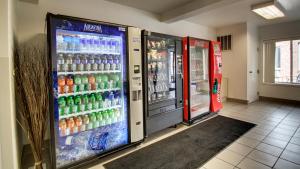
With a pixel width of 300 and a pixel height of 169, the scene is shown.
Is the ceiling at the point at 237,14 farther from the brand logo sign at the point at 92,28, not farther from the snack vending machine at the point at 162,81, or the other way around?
the brand logo sign at the point at 92,28

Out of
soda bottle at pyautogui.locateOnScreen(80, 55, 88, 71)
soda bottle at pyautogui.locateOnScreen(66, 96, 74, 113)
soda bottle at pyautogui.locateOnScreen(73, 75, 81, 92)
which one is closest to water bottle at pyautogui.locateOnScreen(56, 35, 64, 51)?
soda bottle at pyautogui.locateOnScreen(80, 55, 88, 71)

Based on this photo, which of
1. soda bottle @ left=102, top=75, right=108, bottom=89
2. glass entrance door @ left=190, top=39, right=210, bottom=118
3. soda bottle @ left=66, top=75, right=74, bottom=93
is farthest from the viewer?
glass entrance door @ left=190, top=39, right=210, bottom=118

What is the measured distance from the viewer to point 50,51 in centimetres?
192

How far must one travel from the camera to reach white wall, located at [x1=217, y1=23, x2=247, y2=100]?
533 cm

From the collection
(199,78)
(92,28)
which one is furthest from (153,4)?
(199,78)

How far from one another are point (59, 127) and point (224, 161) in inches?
89.5

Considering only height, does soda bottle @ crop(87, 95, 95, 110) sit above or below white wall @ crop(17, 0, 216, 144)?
below

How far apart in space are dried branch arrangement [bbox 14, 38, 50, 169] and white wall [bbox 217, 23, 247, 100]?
541 centimetres

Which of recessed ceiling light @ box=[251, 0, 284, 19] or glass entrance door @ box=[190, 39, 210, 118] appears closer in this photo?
recessed ceiling light @ box=[251, 0, 284, 19]

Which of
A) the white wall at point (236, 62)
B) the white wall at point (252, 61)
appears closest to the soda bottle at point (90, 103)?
the white wall at point (236, 62)

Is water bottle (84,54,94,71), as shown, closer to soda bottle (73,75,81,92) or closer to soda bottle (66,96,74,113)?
soda bottle (73,75,81,92)

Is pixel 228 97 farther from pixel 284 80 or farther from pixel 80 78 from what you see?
pixel 80 78

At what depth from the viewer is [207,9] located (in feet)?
10.8

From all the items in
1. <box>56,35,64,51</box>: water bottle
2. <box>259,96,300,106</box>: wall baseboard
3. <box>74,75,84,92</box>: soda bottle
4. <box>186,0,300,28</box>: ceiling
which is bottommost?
<box>259,96,300,106</box>: wall baseboard
